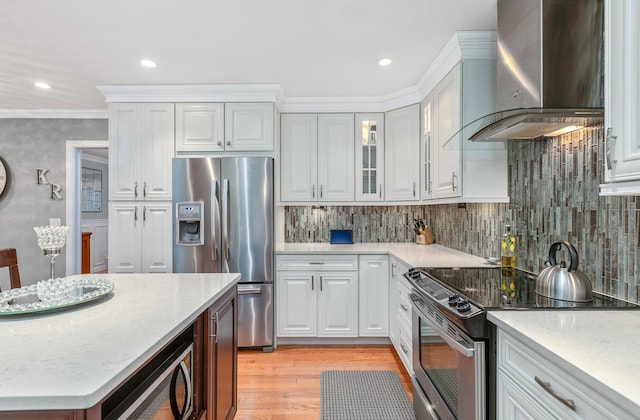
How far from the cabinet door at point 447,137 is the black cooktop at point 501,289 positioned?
0.60 m

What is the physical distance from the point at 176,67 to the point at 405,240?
9.43 feet

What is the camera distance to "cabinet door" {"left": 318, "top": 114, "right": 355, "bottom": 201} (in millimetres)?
3596

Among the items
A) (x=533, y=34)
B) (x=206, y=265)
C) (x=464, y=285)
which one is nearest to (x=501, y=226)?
(x=464, y=285)

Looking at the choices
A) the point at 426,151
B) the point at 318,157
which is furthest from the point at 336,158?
the point at 426,151

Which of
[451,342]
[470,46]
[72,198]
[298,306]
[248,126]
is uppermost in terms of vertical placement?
[470,46]

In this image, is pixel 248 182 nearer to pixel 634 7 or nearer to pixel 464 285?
pixel 464 285

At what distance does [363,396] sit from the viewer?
2.42 metres

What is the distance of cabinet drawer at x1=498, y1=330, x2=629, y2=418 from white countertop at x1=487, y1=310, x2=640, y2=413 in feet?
0.11

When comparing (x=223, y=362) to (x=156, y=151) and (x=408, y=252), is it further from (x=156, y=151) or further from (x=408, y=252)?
(x=156, y=151)

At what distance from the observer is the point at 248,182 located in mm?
3146

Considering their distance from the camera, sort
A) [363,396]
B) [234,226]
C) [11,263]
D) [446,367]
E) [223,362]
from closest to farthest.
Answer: [446,367]
[223,362]
[11,263]
[363,396]
[234,226]

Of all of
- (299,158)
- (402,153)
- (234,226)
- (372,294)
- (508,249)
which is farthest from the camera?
(299,158)

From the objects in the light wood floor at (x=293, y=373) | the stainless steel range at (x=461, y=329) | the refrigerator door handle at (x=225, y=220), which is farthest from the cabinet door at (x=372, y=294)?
the refrigerator door handle at (x=225, y=220)

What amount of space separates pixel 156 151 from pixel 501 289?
3132mm
